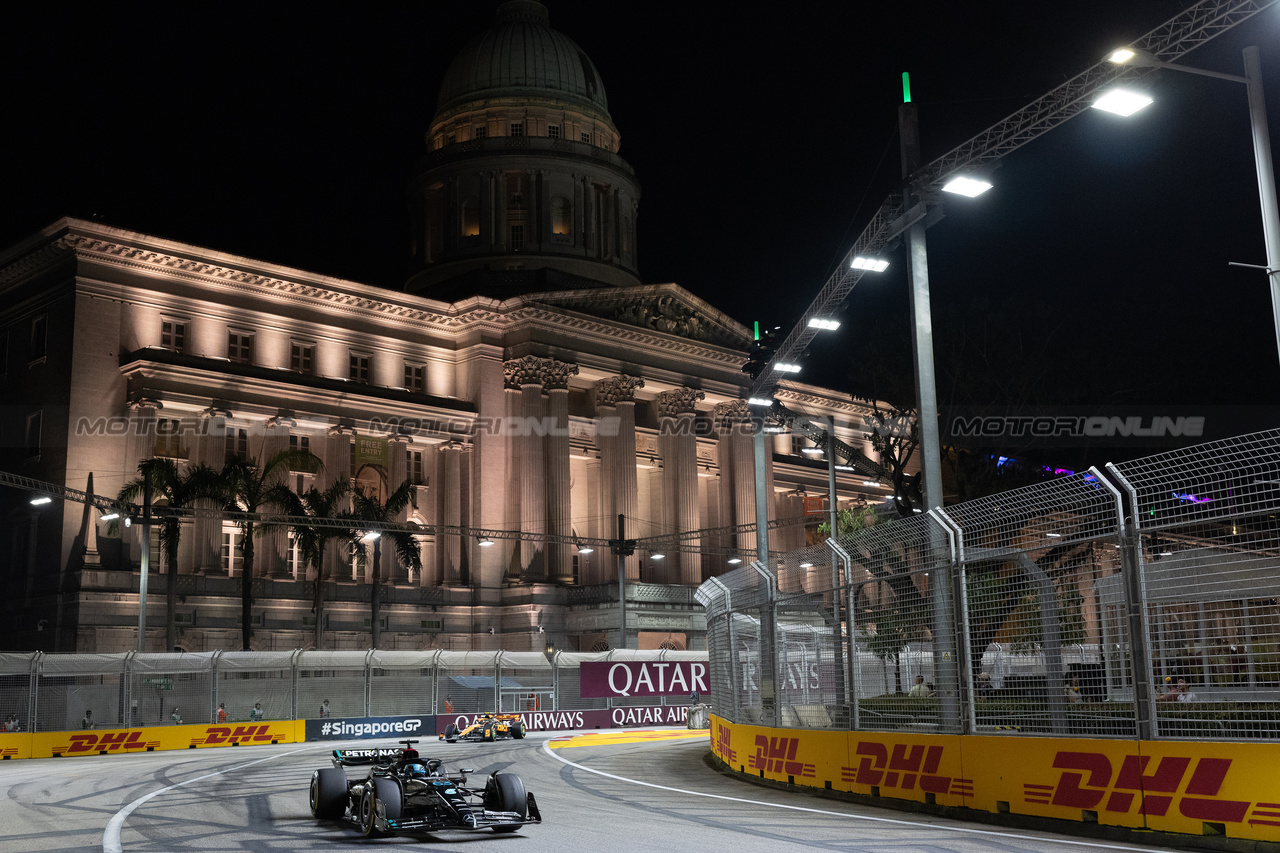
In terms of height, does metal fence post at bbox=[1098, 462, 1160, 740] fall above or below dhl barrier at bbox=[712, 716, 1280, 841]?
above

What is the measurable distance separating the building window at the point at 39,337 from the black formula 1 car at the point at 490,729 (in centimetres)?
2976

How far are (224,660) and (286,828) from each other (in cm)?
2650

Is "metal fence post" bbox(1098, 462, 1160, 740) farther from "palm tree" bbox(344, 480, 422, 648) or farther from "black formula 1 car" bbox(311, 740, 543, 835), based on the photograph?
"palm tree" bbox(344, 480, 422, 648)

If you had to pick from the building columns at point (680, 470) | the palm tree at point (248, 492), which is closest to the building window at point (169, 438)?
the palm tree at point (248, 492)

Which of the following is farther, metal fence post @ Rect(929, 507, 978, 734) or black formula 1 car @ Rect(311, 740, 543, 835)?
metal fence post @ Rect(929, 507, 978, 734)

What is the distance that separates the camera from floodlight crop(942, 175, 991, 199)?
1988cm

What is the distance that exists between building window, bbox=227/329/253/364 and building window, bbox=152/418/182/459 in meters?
4.94

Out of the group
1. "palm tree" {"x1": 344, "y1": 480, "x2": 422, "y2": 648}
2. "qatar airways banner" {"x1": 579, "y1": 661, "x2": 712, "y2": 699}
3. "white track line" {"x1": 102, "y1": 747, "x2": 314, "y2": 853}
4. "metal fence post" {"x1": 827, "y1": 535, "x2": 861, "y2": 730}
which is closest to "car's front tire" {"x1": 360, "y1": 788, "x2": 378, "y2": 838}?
"white track line" {"x1": 102, "y1": 747, "x2": 314, "y2": 853}

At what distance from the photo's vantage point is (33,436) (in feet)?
184

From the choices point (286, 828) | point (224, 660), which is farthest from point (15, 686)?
point (286, 828)

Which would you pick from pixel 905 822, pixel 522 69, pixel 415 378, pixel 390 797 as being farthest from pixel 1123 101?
pixel 522 69

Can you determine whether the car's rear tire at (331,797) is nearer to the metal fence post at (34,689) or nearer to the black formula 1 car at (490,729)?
the black formula 1 car at (490,729)

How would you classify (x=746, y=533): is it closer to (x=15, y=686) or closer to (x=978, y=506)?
(x=15, y=686)

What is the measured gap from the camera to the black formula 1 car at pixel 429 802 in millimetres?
13492
